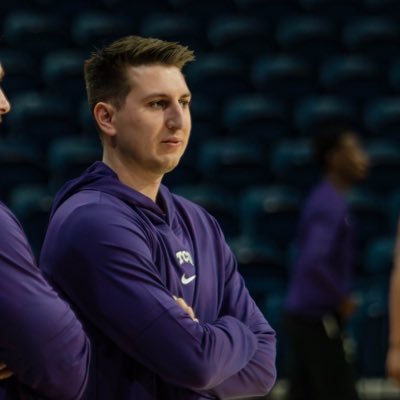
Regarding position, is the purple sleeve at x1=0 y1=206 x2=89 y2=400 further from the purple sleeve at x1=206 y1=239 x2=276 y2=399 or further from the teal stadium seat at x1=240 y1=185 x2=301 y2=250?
the teal stadium seat at x1=240 y1=185 x2=301 y2=250

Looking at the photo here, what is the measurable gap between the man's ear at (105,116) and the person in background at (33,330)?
0.40 meters

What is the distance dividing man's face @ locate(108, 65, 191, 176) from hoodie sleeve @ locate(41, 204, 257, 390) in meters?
0.16

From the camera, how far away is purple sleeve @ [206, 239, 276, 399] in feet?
7.88

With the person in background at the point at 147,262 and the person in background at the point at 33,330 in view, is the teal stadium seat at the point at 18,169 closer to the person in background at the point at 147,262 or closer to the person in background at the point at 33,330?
the person in background at the point at 147,262

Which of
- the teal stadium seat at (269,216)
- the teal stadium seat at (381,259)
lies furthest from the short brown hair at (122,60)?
the teal stadium seat at (269,216)

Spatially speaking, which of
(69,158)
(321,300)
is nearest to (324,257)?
(321,300)

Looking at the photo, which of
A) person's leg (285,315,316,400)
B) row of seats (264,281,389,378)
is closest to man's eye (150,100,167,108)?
person's leg (285,315,316,400)

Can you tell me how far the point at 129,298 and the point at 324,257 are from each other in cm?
361

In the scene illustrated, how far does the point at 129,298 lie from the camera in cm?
222

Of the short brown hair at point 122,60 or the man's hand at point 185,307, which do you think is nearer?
the man's hand at point 185,307

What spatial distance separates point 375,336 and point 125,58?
4.27 metres

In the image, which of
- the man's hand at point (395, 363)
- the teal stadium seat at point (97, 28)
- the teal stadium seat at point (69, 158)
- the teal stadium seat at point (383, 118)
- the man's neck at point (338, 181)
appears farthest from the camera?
the teal stadium seat at point (97, 28)

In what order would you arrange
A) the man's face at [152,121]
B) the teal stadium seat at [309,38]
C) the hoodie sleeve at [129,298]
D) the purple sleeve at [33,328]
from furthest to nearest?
the teal stadium seat at [309,38] → the man's face at [152,121] → the hoodie sleeve at [129,298] → the purple sleeve at [33,328]

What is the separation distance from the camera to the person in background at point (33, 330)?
2031 mm
